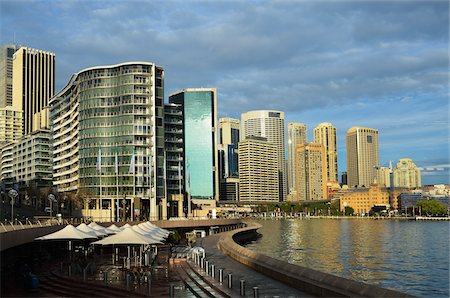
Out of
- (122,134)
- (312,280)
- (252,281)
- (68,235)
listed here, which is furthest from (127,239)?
(122,134)

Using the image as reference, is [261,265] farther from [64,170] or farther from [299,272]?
[64,170]

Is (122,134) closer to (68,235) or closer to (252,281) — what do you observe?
(68,235)

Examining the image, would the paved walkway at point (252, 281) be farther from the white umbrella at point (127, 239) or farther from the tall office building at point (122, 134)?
the tall office building at point (122, 134)

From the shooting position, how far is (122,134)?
154 metres

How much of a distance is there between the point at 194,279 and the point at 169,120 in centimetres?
14298

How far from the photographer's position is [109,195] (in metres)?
155

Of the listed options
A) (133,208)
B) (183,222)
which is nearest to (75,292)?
(183,222)

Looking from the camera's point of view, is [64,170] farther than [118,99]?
Yes

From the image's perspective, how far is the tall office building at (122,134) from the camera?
15375 cm

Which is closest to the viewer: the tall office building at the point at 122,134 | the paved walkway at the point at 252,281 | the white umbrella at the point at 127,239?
the paved walkway at the point at 252,281

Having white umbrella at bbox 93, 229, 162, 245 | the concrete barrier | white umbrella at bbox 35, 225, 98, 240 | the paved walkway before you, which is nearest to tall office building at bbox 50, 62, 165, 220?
the paved walkway

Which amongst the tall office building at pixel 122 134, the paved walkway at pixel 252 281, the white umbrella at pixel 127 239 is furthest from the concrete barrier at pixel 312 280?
Answer: the tall office building at pixel 122 134

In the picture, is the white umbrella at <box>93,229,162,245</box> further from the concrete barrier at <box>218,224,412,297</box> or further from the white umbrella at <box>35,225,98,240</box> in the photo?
the concrete barrier at <box>218,224,412,297</box>

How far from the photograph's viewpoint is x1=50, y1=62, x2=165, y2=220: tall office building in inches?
6053
